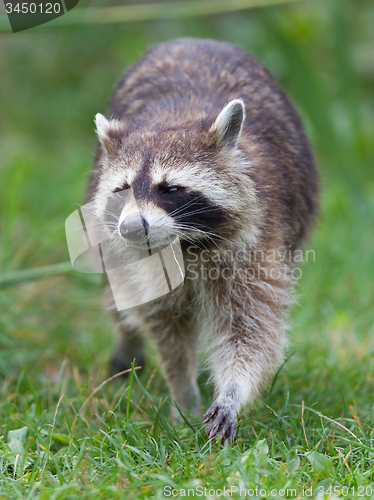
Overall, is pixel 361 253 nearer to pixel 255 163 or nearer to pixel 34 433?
→ pixel 255 163

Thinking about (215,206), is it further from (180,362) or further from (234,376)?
(180,362)

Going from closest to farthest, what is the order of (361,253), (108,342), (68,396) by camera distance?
1. (68,396)
2. (108,342)
3. (361,253)

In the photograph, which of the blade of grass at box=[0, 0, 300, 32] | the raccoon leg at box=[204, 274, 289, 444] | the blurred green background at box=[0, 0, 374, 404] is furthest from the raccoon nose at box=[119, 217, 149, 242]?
the blade of grass at box=[0, 0, 300, 32]

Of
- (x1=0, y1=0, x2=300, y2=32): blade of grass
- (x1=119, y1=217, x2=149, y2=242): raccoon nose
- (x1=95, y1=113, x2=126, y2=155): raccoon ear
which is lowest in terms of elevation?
(x1=119, y1=217, x2=149, y2=242): raccoon nose

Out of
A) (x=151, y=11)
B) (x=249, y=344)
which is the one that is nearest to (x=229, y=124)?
(x=249, y=344)

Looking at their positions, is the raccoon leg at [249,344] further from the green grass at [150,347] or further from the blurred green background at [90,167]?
the blurred green background at [90,167]

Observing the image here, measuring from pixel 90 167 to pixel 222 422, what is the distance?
11.7 ft

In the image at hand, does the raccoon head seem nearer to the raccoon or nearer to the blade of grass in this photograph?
the raccoon

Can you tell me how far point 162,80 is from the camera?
4828 millimetres

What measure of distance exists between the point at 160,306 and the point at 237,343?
63 cm

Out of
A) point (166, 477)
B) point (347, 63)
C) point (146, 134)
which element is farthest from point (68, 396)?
point (347, 63)

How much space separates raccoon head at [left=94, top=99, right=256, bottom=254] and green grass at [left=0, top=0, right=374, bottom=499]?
1.09m

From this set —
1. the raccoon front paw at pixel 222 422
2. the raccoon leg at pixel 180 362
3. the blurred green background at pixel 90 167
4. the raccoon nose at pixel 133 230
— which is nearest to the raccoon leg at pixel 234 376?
the raccoon front paw at pixel 222 422

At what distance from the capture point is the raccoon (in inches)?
146
